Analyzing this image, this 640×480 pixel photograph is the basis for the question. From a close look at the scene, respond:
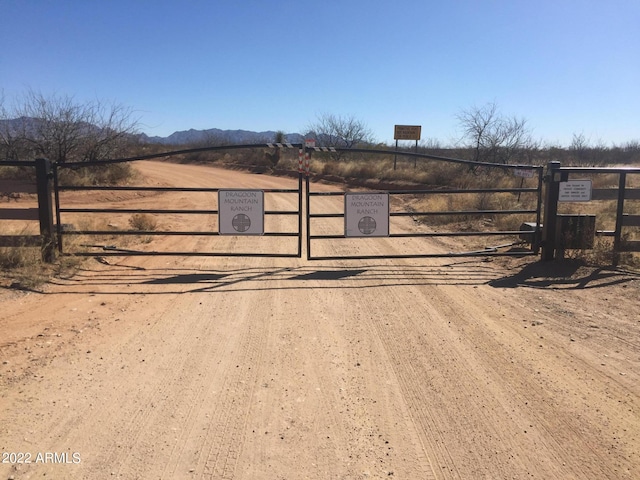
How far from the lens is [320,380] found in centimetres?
449

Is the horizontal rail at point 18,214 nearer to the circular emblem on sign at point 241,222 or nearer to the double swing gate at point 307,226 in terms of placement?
the double swing gate at point 307,226

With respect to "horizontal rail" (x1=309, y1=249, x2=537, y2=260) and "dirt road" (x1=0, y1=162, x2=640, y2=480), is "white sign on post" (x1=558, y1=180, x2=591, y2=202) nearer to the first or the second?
"horizontal rail" (x1=309, y1=249, x2=537, y2=260)

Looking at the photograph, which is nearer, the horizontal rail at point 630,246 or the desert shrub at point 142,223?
Result: the horizontal rail at point 630,246

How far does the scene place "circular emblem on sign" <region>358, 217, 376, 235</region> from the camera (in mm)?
9180

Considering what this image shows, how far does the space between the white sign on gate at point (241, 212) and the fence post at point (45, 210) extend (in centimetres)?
288

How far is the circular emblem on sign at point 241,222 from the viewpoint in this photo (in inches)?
354

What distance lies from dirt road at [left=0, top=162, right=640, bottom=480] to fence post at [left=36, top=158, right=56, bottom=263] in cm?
109

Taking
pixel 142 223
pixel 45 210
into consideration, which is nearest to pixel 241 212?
pixel 45 210

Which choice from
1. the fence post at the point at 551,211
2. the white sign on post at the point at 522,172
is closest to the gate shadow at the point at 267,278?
the fence post at the point at 551,211

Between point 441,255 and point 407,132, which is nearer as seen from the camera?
point 441,255

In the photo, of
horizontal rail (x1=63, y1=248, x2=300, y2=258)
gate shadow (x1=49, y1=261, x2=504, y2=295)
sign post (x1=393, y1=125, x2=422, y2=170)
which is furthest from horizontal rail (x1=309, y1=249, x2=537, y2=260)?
sign post (x1=393, y1=125, x2=422, y2=170)

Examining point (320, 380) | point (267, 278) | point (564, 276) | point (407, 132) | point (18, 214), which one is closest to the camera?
point (320, 380)

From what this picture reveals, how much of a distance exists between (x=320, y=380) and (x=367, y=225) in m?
5.01

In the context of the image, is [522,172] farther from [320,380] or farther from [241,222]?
[320,380]
